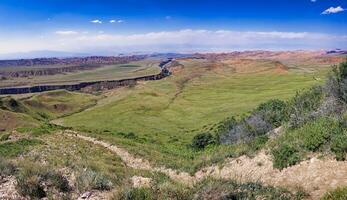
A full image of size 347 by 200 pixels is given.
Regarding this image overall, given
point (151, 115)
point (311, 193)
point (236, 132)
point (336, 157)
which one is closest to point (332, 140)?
point (336, 157)

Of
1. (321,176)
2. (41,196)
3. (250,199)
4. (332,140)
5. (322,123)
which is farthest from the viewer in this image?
(322,123)

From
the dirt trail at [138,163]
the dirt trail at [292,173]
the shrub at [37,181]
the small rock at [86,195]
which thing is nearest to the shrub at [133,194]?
the small rock at [86,195]

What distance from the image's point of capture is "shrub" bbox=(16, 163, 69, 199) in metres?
12.5

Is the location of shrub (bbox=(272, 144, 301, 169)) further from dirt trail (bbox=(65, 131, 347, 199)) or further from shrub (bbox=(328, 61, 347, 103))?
shrub (bbox=(328, 61, 347, 103))

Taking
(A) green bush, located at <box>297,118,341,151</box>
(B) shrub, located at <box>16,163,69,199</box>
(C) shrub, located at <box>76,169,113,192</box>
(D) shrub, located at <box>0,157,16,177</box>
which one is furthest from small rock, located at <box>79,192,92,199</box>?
(A) green bush, located at <box>297,118,341,151</box>

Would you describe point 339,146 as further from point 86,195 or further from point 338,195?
point 86,195

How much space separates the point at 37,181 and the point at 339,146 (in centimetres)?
1184

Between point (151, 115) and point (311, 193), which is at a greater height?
point (311, 193)

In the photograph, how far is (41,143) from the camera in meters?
38.4

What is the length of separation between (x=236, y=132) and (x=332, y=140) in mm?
20536

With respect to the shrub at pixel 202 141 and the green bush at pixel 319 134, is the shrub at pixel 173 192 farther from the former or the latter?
the shrub at pixel 202 141

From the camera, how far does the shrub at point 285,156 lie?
759 inches

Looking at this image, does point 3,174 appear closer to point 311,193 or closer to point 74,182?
point 74,182

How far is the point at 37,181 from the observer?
12844 mm
